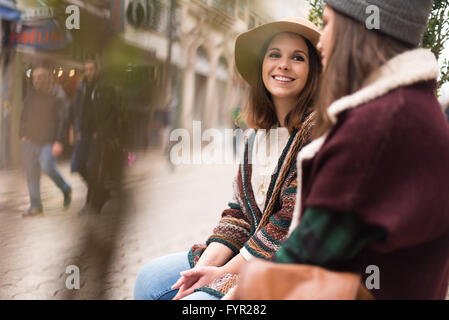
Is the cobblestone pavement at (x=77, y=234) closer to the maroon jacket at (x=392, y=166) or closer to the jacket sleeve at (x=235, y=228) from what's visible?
the jacket sleeve at (x=235, y=228)

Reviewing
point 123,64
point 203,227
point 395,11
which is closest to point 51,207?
point 203,227

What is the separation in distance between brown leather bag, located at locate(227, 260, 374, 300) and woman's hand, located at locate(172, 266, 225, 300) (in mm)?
638

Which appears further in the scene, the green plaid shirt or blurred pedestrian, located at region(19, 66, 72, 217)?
blurred pedestrian, located at region(19, 66, 72, 217)

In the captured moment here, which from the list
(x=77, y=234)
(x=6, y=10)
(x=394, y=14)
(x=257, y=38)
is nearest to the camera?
(x=394, y=14)

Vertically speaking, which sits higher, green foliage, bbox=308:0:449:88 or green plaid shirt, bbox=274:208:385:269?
green foliage, bbox=308:0:449:88

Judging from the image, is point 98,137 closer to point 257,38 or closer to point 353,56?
point 353,56

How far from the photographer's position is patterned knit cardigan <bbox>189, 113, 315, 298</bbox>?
4.68 feet

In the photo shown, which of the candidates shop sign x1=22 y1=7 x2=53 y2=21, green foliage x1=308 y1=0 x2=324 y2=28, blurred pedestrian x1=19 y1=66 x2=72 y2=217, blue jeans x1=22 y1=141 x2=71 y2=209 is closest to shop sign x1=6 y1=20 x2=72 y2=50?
shop sign x1=22 y1=7 x2=53 y2=21

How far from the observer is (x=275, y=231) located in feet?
4.74

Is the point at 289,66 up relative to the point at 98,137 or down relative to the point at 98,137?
up

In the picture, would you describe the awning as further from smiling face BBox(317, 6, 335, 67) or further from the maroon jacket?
the maroon jacket

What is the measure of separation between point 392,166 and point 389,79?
20 cm

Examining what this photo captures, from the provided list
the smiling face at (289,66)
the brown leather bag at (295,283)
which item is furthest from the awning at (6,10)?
the brown leather bag at (295,283)

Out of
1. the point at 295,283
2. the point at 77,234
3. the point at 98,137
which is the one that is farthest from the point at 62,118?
the point at 295,283
